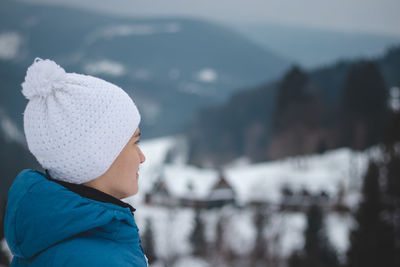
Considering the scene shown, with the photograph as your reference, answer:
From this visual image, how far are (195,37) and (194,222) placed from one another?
17.5 meters

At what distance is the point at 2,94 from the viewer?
15336 millimetres

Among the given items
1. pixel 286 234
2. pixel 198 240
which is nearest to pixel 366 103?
pixel 286 234

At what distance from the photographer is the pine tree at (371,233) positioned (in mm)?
11898

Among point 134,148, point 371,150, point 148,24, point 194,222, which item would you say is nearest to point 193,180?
point 194,222

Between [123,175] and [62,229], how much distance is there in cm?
33

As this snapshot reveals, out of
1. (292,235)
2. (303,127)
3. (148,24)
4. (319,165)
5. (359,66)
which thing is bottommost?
(292,235)

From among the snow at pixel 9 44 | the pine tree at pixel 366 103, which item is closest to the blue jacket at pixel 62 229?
the snow at pixel 9 44

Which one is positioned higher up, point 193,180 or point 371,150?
point 371,150

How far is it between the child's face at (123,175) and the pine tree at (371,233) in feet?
42.9

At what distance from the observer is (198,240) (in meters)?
17.2

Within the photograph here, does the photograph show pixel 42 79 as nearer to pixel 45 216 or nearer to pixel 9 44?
pixel 45 216

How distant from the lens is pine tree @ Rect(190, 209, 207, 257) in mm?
17094

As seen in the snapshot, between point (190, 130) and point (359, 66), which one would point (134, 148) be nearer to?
point (359, 66)

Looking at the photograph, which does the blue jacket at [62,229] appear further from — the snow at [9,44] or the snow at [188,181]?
the snow at [188,181]
